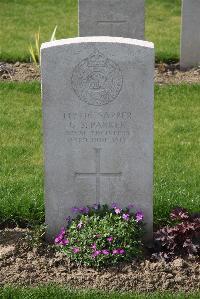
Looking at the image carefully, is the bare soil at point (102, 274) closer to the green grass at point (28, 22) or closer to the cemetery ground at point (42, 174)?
the cemetery ground at point (42, 174)

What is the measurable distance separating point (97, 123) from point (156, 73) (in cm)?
492

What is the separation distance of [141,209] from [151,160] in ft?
1.27

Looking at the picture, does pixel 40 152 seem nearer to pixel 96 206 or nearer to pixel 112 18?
pixel 96 206

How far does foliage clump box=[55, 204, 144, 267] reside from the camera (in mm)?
5309

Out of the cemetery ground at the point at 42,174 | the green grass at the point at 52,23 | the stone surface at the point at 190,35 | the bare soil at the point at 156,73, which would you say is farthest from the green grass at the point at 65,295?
the green grass at the point at 52,23

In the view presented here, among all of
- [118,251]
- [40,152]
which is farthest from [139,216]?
[40,152]

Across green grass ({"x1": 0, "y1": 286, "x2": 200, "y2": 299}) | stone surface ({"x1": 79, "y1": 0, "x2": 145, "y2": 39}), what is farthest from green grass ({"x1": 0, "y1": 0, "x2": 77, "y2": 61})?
green grass ({"x1": 0, "y1": 286, "x2": 200, "y2": 299})

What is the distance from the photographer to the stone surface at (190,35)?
1002cm

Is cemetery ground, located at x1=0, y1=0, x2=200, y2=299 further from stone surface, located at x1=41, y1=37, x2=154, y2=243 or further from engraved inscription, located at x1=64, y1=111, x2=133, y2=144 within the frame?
engraved inscription, located at x1=64, y1=111, x2=133, y2=144

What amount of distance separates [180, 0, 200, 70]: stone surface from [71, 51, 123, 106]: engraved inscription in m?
4.95

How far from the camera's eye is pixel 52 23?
43.3 ft

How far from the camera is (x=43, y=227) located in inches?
223

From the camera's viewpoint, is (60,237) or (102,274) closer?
(102,274)

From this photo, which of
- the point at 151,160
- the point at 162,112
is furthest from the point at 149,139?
the point at 162,112
